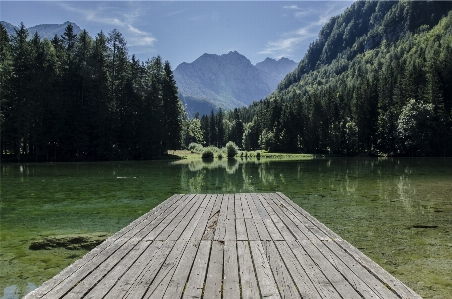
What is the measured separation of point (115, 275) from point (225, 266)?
5.36ft

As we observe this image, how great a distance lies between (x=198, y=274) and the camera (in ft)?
16.3

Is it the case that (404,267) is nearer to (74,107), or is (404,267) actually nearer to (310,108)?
(74,107)

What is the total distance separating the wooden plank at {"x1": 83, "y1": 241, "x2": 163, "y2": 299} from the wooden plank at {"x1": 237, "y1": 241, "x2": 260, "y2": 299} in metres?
1.61

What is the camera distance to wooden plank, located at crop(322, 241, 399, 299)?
4375mm

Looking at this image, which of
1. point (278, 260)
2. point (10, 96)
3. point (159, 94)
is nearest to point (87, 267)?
point (278, 260)

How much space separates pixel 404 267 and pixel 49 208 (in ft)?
51.0

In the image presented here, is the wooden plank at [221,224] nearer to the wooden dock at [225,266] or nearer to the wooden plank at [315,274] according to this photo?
the wooden dock at [225,266]

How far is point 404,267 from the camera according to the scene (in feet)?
27.6

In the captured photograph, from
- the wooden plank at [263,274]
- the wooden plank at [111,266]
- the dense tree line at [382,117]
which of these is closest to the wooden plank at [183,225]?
the wooden plank at [111,266]

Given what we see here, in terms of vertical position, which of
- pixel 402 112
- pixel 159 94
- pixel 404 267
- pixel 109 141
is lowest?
pixel 404 267

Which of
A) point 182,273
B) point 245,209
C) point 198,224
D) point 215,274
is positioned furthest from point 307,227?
point 182,273

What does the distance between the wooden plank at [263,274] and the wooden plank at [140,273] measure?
1.52m

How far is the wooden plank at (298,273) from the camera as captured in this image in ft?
14.1

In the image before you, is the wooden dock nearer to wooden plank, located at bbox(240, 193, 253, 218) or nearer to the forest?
wooden plank, located at bbox(240, 193, 253, 218)
